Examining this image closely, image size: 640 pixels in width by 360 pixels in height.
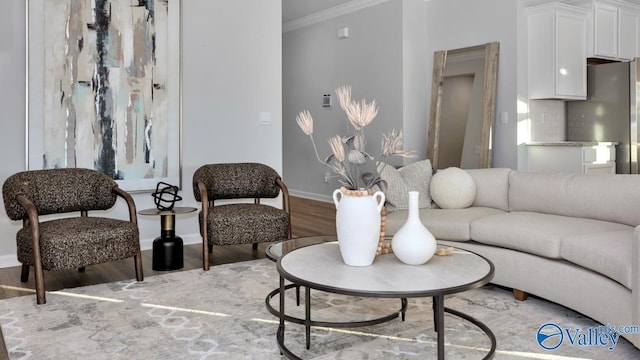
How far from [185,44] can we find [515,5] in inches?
130

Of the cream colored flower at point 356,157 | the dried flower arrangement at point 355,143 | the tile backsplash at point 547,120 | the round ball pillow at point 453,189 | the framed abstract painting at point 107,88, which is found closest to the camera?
the dried flower arrangement at point 355,143

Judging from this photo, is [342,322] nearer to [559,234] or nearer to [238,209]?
[559,234]

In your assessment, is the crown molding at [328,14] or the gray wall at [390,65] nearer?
the gray wall at [390,65]

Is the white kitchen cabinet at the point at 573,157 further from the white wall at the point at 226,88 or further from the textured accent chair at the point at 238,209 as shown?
the textured accent chair at the point at 238,209

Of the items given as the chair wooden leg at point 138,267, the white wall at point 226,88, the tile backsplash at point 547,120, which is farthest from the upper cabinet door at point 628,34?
the chair wooden leg at point 138,267

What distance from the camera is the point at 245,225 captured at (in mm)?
3855

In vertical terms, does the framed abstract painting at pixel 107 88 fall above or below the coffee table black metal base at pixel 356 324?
above

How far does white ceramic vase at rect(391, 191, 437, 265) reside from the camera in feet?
7.15

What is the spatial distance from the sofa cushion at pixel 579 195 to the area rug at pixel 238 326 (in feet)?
2.14

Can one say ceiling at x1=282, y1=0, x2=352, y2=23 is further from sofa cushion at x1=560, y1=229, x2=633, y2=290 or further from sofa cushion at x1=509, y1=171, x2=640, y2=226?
sofa cushion at x1=560, y1=229, x2=633, y2=290

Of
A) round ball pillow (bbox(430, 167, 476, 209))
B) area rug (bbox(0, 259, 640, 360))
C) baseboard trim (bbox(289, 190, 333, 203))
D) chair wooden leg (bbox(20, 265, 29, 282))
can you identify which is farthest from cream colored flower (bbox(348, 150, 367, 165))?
baseboard trim (bbox(289, 190, 333, 203))

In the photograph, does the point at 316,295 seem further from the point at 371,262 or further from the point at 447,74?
the point at 447,74

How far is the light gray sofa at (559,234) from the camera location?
7.76 ft

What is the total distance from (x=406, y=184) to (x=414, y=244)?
5.48ft
